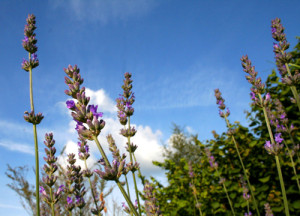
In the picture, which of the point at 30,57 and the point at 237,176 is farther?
the point at 237,176

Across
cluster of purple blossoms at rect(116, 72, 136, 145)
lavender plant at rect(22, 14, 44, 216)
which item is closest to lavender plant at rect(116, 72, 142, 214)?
cluster of purple blossoms at rect(116, 72, 136, 145)

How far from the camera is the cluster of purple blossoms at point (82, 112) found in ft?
4.97

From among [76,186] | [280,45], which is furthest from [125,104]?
[280,45]

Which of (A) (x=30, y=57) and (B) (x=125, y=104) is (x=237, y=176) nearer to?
(B) (x=125, y=104)

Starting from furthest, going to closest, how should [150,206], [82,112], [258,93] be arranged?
[258,93]
[150,206]
[82,112]

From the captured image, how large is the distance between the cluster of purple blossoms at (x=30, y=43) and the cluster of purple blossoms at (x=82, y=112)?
1897 mm

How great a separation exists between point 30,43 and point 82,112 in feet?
8.32

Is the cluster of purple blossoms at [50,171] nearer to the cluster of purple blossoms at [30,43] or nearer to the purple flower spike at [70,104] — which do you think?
the cluster of purple blossoms at [30,43]

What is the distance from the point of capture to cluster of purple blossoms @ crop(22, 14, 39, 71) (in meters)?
3.25

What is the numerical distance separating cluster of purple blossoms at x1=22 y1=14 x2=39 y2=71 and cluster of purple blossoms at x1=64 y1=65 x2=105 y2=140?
1.90 metres

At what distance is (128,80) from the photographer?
3869 millimetres

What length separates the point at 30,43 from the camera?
3438 mm

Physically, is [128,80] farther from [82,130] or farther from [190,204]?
[190,204]

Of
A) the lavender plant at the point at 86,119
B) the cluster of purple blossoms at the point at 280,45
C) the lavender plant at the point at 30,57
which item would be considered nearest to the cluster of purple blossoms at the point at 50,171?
the lavender plant at the point at 30,57
